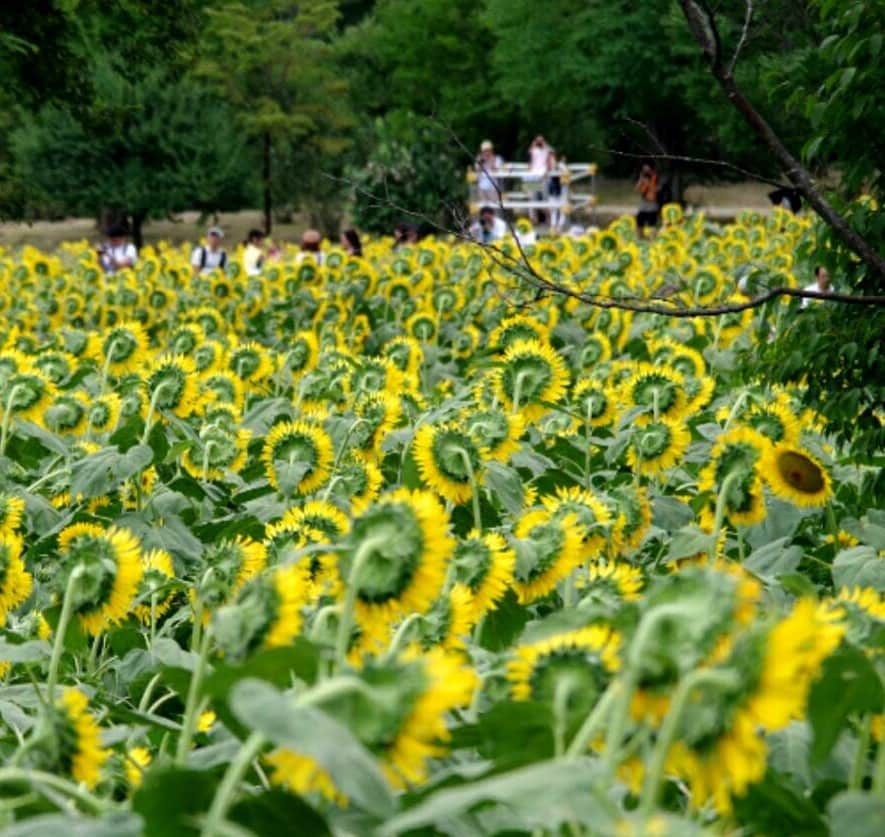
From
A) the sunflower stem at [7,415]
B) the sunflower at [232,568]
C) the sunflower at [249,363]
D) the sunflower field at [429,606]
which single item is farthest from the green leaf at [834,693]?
the sunflower at [249,363]

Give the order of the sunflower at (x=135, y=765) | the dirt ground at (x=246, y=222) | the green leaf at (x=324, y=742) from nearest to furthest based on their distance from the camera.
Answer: the green leaf at (x=324, y=742), the sunflower at (x=135, y=765), the dirt ground at (x=246, y=222)

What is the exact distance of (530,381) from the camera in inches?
144

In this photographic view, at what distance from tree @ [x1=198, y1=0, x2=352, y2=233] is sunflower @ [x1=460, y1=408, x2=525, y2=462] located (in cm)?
2997

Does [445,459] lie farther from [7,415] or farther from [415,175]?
[415,175]

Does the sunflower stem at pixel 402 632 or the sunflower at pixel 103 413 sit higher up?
the sunflower stem at pixel 402 632

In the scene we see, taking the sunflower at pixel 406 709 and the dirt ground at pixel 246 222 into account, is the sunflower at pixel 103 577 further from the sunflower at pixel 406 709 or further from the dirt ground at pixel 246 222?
the dirt ground at pixel 246 222

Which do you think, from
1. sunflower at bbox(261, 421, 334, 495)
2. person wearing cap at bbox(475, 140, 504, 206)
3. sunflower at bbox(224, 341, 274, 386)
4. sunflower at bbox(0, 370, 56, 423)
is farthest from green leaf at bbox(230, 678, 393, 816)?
sunflower at bbox(224, 341, 274, 386)

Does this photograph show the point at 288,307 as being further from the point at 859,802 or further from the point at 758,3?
the point at 859,802

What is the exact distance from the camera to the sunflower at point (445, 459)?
9.36ft

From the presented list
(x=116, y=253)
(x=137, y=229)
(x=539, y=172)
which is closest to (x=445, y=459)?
(x=116, y=253)

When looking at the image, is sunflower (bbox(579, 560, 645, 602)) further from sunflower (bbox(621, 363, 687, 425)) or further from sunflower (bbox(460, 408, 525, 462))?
sunflower (bbox(621, 363, 687, 425))

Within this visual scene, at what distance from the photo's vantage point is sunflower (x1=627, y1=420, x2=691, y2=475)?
360cm

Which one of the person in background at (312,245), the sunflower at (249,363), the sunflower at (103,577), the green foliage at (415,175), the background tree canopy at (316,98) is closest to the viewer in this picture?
the sunflower at (103,577)

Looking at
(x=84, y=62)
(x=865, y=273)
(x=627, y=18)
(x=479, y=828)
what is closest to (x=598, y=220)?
(x=627, y=18)
